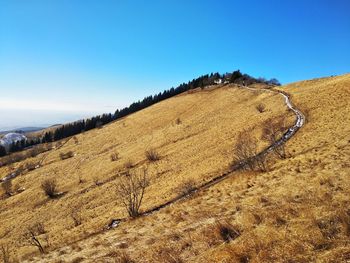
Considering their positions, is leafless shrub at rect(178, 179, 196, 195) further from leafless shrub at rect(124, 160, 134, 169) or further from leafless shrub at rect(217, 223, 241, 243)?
leafless shrub at rect(124, 160, 134, 169)

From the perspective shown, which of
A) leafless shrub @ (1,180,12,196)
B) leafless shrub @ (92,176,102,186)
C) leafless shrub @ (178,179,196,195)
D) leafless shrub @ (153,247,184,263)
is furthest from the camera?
leafless shrub @ (1,180,12,196)

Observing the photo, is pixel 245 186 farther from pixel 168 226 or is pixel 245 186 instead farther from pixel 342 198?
pixel 342 198

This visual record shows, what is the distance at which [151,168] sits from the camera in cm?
3678

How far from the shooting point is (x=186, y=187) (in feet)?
80.0

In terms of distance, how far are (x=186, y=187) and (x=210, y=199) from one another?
6.68 meters

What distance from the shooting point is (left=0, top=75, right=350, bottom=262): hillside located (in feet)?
27.6

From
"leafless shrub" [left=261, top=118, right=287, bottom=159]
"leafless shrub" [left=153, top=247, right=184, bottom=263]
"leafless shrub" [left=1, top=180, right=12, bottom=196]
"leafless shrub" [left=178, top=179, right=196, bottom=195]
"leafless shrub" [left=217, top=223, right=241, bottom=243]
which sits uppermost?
"leafless shrub" [left=261, top=118, right=287, bottom=159]

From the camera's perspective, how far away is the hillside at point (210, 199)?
842cm

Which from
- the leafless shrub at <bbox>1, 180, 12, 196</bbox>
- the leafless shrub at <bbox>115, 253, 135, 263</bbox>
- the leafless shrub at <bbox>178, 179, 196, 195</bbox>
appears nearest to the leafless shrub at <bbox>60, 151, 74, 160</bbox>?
the leafless shrub at <bbox>1, 180, 12, 196</bbox>

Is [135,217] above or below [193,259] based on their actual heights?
below

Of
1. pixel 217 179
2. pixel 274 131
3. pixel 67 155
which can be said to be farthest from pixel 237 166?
pixel 67 155

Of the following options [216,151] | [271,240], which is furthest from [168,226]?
[216,151]

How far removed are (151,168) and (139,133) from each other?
31725mm

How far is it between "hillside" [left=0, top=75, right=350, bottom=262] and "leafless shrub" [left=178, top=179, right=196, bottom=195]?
0.56 feet
